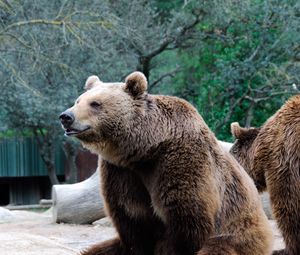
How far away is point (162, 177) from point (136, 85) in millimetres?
580

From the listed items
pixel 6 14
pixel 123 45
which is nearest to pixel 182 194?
pixel 6 14

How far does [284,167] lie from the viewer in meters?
5.19

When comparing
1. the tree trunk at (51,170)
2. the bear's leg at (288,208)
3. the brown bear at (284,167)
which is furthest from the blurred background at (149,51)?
the bear's leg at (288,208)

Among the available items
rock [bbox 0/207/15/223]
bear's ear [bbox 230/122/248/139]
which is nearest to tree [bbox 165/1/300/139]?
rock [bbox 0/207/15/223]

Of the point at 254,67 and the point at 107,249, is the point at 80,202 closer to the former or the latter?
the point at 107,249

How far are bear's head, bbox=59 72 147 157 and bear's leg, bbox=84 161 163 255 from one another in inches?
8.8

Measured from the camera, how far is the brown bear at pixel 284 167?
5137 mm

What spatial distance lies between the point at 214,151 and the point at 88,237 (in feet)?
13.3

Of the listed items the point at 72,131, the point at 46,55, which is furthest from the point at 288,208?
the point at 46,55

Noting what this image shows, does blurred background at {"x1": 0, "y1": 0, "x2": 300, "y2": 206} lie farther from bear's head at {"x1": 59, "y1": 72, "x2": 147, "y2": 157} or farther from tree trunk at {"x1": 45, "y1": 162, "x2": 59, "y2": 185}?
bear's head at {"x1": 59, "y1": 72, "x2": 147, "y2": 157}

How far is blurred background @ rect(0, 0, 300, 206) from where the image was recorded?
15.8 m

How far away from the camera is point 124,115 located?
4.02m

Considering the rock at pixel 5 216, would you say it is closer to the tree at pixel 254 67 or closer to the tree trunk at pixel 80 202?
the tree trunk at pixel 80 202

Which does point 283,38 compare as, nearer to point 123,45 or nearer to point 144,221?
point 123,45
